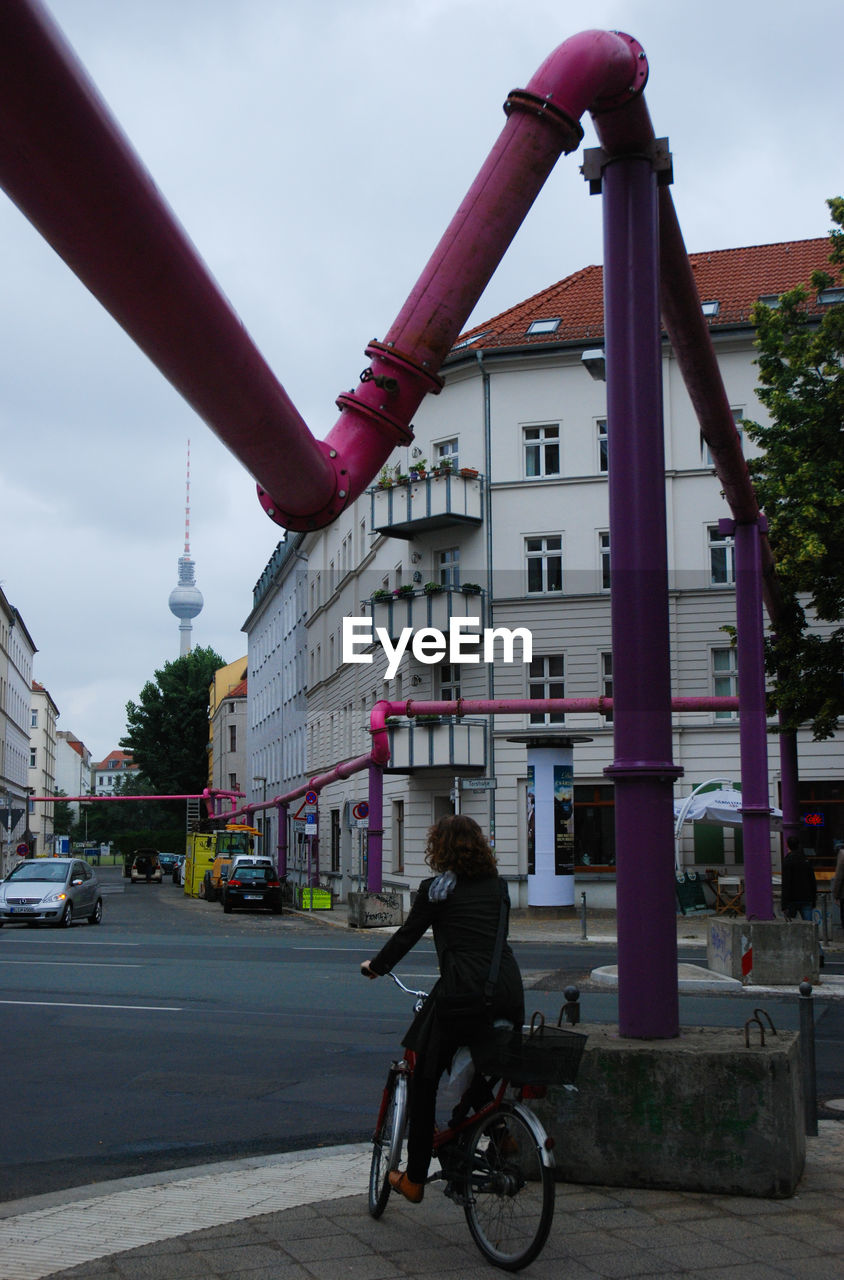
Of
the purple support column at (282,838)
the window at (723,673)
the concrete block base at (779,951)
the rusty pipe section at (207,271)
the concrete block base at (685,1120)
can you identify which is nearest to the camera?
the rusty pipe section at (207,271)

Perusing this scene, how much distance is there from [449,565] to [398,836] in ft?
27.7

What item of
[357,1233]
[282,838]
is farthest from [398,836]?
[357,1233]

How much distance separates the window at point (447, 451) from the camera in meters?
39.8

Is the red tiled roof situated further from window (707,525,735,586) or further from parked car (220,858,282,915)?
parked car (220,858,282,915)

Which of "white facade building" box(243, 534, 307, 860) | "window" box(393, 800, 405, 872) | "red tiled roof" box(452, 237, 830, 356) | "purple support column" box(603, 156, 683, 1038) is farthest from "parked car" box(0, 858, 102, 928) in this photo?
"white facade building" box(243, 534, 307, 860)

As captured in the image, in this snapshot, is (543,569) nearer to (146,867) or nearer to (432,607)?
(432,607)

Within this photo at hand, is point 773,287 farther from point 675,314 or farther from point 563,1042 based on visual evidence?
point 563,1042

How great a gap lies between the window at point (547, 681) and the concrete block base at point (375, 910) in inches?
329

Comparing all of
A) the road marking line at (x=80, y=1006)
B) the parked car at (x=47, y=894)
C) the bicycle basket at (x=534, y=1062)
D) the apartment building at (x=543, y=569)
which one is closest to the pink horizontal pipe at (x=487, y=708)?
the apartment building at (x=543, y=569)

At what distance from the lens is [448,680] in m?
39.1

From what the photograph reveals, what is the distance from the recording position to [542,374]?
3884cm

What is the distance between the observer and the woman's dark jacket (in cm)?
559

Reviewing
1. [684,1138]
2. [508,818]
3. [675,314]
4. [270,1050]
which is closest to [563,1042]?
[684,1138]

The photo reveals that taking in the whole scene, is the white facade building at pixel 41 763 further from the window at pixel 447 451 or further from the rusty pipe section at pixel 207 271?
the rusty pipe section at pixel 207 271
